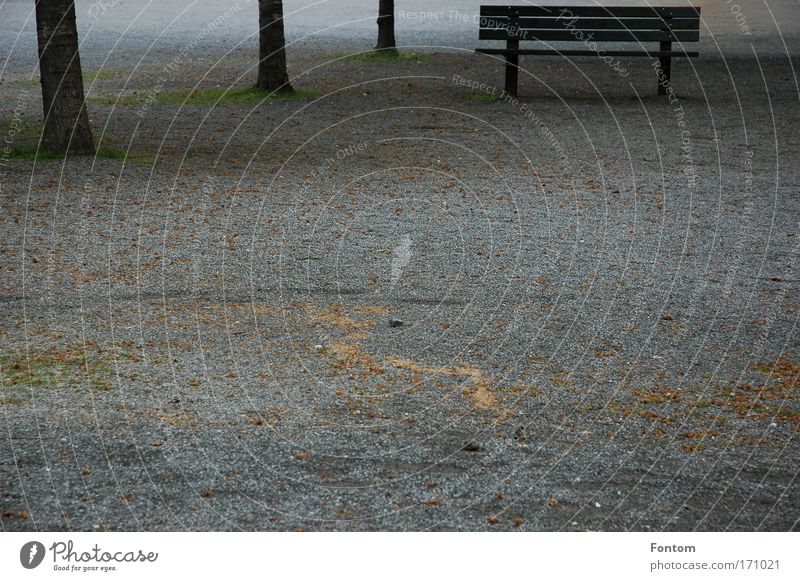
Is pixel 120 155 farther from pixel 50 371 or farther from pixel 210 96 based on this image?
pixel 50 371

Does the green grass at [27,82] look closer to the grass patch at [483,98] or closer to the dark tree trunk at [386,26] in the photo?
the dark tree trunk at [386,26]

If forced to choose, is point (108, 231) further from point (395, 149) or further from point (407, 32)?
point (407, 32)

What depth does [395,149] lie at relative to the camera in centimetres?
1264

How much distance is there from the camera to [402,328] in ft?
21.7

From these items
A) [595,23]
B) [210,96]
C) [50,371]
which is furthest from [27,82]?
[50,371]

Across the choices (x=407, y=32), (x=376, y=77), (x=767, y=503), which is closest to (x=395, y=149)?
(x=376, y=77)

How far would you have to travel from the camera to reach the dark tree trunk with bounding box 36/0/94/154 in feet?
36.9

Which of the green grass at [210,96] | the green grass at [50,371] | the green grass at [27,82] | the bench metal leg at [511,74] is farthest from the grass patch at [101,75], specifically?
the green grass at [50,371]

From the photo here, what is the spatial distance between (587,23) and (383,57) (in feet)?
17.3

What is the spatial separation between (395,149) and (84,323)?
6.66 meters

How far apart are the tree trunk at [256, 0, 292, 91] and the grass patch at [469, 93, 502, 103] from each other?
9.89ft

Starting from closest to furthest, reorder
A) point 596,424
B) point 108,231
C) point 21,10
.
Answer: point 596,424
point 108,231
point 21,10

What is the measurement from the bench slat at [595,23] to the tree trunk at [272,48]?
3443 millimetres

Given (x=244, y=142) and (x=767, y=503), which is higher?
(x=767, y=503)
